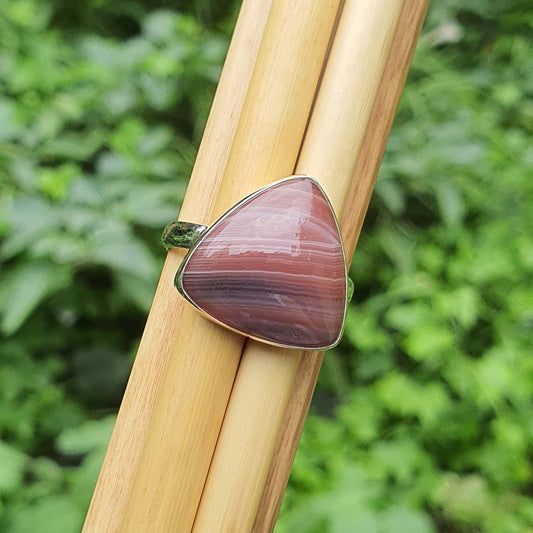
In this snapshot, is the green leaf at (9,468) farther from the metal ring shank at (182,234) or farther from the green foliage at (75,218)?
the metal ring shank at (182,234)

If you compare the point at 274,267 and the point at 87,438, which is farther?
the point at 87,438

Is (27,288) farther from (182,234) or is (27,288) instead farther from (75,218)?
(182,234)

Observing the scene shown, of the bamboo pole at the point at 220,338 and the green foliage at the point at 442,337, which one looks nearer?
the bamboo pole at the point at 220,338

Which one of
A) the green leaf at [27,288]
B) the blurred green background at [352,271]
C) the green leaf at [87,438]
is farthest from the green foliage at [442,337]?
the green leaf at [27,288]

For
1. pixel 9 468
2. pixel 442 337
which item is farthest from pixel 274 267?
pixel 442 337

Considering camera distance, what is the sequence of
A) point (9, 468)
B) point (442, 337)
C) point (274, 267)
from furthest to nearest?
point (442, 337) → point (9, 468) → point (274, 267)

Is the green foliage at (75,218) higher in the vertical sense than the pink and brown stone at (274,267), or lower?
lower
